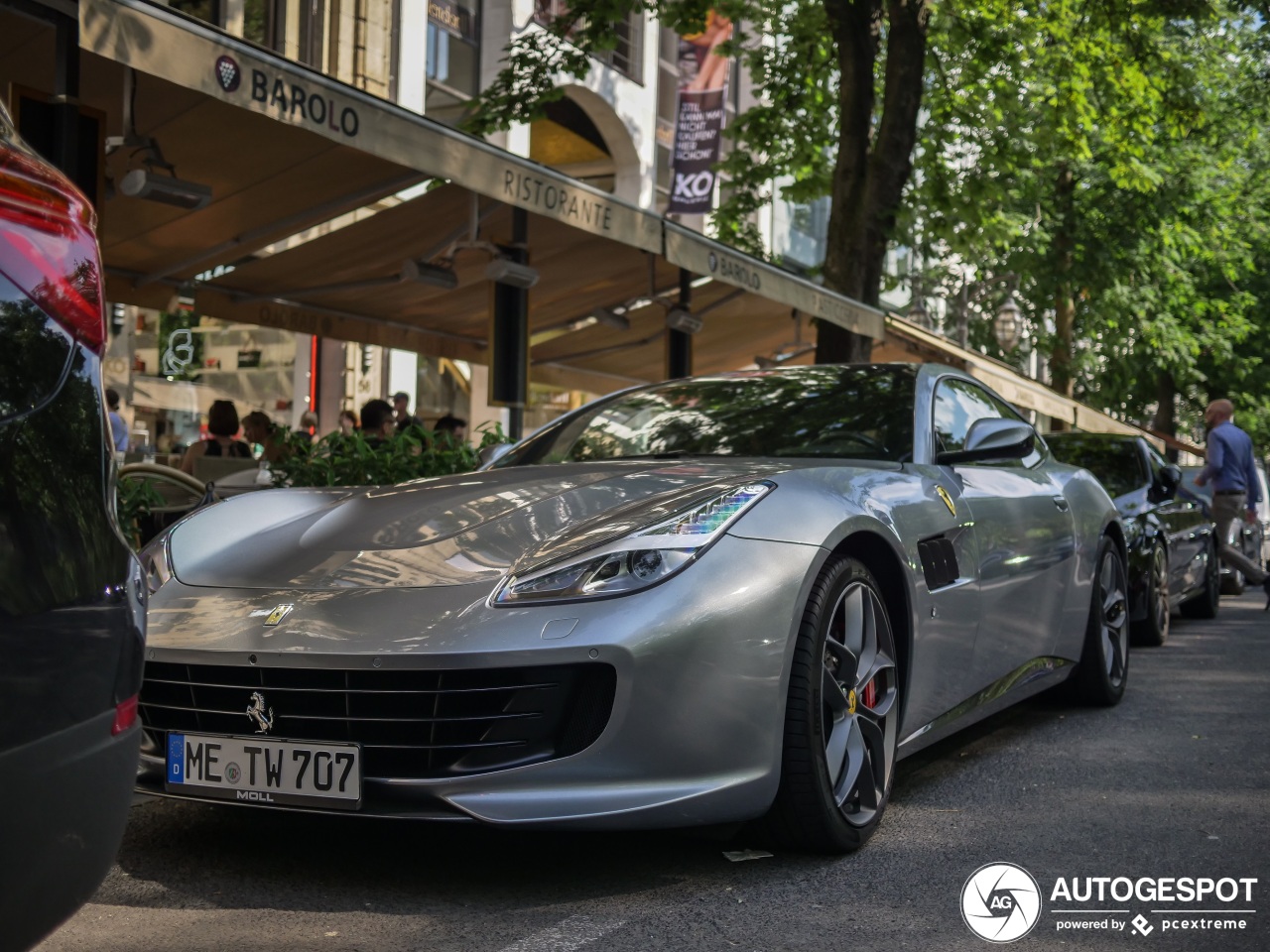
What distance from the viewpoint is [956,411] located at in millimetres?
5188

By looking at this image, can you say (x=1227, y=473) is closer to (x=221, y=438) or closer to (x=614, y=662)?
(x=221, y=438)

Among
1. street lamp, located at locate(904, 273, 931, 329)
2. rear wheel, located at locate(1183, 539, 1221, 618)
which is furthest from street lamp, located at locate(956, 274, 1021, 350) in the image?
rear wheel, located at locate(1183, 539, 1221, 618)

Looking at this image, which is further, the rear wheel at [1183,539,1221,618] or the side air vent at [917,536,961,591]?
the rear wheel at [1183,539,1221,618]

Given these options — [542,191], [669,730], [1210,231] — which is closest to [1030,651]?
[669,730]

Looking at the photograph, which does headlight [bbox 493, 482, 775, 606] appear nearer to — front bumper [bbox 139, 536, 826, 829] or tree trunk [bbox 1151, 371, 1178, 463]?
front bumper [bbox 139, 536, 826, 829]

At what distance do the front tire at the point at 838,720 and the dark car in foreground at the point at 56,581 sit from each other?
1708mm

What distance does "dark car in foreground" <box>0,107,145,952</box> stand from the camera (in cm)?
181

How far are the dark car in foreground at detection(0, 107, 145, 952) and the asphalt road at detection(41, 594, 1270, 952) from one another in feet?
3.38

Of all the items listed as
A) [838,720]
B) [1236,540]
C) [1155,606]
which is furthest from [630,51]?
[838,720]

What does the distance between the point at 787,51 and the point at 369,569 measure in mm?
14818

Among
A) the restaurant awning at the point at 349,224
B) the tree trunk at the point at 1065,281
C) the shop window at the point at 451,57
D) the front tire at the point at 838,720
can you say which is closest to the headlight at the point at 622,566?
the front tire at the point at 838,720

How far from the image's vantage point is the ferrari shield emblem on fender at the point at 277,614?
3.32 m

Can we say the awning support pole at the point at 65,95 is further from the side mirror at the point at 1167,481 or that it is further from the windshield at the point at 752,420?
the side mirror at the point at 1167,481

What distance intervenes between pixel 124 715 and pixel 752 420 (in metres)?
2.98
